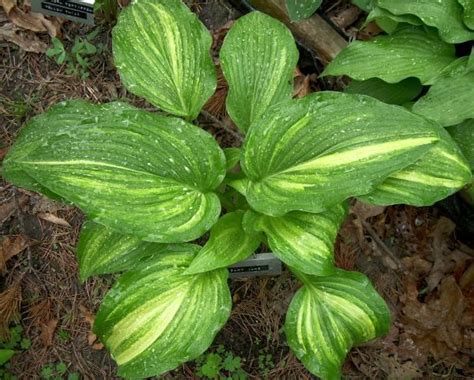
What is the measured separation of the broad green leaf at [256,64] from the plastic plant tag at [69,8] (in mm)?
539

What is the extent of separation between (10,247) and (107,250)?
563mm

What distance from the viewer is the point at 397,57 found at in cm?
149

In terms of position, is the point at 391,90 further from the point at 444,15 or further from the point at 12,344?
the point at 12,344

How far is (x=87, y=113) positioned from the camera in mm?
1339

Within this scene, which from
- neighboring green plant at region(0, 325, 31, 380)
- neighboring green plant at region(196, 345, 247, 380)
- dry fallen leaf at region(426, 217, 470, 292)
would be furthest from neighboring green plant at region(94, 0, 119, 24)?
dry fallen leaf at region(426, 217, 470, 292)

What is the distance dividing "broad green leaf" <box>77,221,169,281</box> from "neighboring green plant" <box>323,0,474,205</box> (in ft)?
2.13

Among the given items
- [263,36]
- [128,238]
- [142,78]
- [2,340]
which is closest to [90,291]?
[2,340]

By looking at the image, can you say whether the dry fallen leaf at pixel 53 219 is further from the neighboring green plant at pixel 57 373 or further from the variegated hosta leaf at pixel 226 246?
the variegated hosta leaf at pixel 226 246

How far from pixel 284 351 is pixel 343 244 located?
0.35 m

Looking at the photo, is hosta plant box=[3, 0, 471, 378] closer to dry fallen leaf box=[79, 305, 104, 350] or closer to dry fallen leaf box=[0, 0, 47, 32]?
dry fallen leaf box=[79, 305, 104, 350]

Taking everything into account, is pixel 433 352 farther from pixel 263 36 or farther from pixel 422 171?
pixel 263 36

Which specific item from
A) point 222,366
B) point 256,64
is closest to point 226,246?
point 256,64

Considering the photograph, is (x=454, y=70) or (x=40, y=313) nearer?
(x=454, y=70)

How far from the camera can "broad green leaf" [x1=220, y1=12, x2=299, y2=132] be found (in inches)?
53.6
